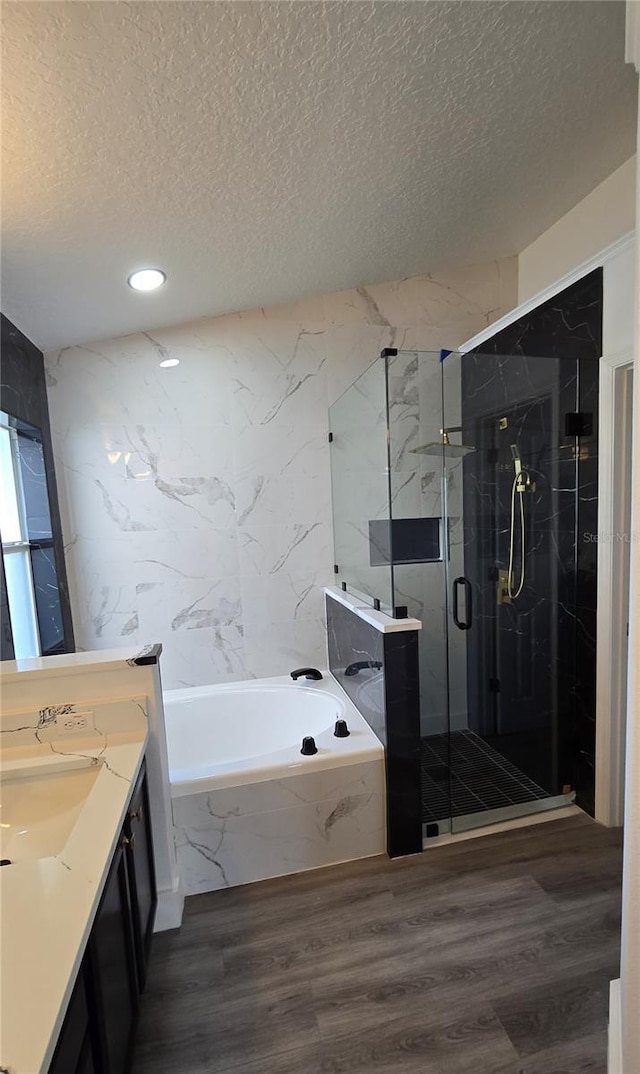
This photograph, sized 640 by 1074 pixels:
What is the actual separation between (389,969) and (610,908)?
2.88 ft

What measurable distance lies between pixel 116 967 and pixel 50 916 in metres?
0.40

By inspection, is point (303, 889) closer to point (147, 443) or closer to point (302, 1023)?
point (302, 1023)

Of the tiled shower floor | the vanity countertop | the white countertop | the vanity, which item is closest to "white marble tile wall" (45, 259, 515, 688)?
the white countertop

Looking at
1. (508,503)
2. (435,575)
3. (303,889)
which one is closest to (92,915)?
(303,889)

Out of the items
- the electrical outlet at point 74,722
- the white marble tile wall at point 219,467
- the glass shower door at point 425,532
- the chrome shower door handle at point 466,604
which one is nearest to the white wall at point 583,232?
the white marble tile wall at point 219,467

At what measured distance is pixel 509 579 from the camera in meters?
2.77

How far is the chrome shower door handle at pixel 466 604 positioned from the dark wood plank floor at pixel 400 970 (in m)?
1.12

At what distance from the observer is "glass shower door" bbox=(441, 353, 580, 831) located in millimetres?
2357

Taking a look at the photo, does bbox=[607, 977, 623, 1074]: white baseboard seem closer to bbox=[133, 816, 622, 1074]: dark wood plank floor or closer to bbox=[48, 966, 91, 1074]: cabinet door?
bbox=[133, 816, 622, 1074]: dark wood plank floor

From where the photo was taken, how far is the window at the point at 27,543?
2.30m

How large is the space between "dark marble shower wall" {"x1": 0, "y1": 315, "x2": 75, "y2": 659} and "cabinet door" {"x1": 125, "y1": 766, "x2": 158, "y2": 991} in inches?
55.5

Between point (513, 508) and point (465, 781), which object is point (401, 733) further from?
point (513, 508)

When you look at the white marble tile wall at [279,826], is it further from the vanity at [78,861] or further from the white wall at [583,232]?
the white wall at [583,232]

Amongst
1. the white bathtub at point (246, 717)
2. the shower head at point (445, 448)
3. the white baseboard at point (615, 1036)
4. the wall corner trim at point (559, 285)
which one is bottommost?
the white baseboard at point (615, 1036)
